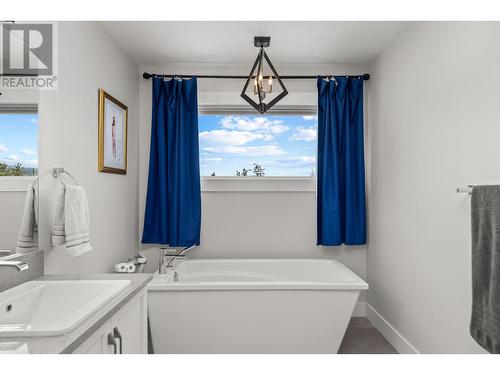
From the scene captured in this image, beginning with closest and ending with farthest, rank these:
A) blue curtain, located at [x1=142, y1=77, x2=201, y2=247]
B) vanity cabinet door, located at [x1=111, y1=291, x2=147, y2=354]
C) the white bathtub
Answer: vanity cabinet door, located at [x1=111, y1=291, x2=147, y2=354] → the white bathtub → blue curtain, located at [x1=142, y1=77, x2=201, y2=247]

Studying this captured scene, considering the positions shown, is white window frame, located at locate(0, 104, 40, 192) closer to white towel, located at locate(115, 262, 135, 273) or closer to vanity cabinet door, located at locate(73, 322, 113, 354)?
vanity cabinet door, located at locate(73, 322, 113, 354)

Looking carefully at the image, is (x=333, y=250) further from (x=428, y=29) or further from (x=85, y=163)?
(x=85, y=163)

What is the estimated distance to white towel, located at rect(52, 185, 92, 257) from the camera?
5.59 ft

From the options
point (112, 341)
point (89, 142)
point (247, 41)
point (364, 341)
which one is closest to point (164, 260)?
point (89, 142)

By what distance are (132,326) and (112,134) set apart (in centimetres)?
166

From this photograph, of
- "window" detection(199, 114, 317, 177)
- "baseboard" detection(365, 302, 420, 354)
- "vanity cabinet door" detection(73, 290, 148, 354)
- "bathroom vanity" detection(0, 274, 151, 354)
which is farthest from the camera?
"window" detection(199, 114, 317, 177)

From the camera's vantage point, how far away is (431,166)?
208 cm

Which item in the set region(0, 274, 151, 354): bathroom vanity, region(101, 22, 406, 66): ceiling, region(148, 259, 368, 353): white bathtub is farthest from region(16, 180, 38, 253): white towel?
region(101, 22, 406, 66): ceiling

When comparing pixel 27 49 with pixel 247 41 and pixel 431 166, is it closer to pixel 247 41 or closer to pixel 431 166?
pixel 247 41

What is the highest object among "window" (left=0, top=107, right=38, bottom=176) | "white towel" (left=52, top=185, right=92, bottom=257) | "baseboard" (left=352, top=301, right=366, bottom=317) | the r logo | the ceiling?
the ceiling

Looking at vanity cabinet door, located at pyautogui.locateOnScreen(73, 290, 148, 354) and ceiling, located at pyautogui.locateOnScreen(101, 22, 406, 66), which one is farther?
ceiling, located at pyautogui.locateOnScreen(101, 22, 406, 66)

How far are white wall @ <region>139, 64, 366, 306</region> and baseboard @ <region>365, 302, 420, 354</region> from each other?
0.40 metres
